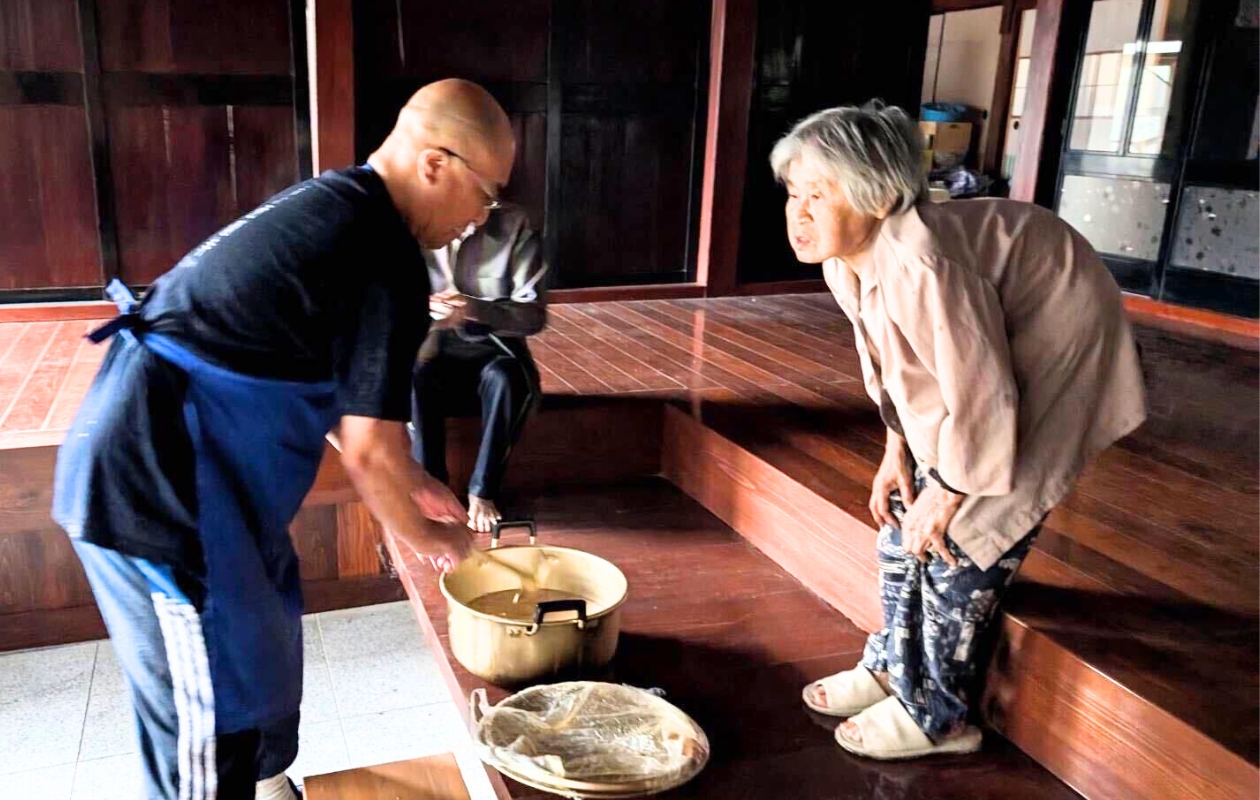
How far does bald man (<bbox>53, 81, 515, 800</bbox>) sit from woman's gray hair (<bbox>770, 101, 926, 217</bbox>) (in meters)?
0.49

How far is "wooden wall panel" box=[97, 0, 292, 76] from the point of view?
4242 mm

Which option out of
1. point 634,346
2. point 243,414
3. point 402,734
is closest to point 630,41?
point 634,346

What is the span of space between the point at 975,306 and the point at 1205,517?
3.98 ft

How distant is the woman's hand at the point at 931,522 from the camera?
1689 mm

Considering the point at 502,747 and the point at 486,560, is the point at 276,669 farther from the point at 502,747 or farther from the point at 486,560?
the point at 486,560

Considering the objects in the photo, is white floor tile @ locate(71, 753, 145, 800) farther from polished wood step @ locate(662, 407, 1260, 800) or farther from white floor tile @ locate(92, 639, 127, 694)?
polished wood step @ locate(662, 407, 1260, 800)

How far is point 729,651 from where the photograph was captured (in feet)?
7.48

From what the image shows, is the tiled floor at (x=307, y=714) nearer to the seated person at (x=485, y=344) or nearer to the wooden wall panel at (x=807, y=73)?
the seated person at (x=485, y=344)

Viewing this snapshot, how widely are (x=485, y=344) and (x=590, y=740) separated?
1.40m

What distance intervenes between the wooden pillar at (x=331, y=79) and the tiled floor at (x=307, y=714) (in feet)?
6.80

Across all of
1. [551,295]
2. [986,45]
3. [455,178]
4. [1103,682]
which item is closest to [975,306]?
[1103,682]

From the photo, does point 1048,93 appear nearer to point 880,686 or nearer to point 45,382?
point 880,686

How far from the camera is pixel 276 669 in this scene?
1.59 m

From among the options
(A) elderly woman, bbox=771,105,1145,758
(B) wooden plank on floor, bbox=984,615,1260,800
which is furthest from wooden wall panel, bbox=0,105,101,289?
(B) wooden plank on floor, bbox=984,615,1260,800
